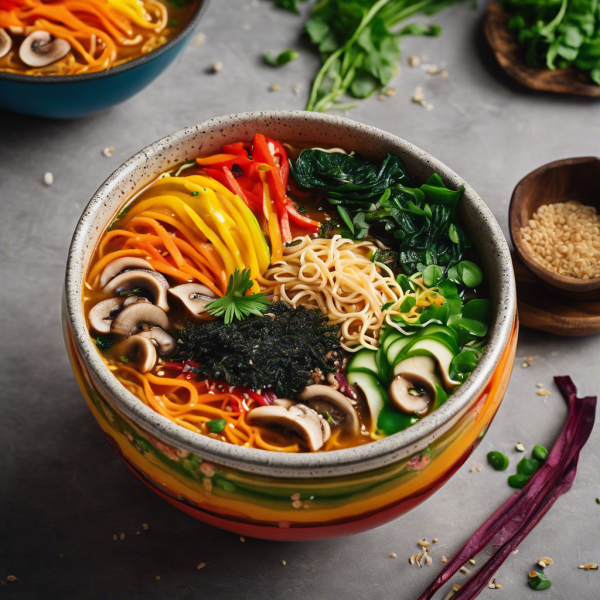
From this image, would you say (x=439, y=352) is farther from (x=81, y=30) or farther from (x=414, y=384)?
(x=81, y=30)

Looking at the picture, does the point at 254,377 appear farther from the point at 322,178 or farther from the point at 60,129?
the point at 60,129

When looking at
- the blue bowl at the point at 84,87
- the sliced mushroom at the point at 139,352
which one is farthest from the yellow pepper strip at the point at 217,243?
the blue bowl at the point at 84,87

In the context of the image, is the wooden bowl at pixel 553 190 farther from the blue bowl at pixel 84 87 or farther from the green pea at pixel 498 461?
the blue bowl at pixel 84 87

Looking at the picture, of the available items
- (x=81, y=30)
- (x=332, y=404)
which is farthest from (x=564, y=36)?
(x=332, y=404)

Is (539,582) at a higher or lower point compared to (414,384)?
lower

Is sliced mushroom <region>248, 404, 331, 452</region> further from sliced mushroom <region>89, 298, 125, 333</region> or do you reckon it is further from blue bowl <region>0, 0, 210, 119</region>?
blue bowl <region>0, 0, 210, 119</region>

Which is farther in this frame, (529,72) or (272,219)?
(529,72)

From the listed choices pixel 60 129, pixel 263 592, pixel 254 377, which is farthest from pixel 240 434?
pixel 60 129
